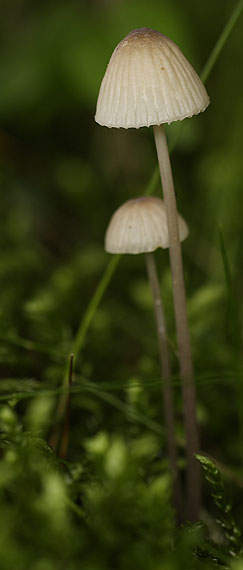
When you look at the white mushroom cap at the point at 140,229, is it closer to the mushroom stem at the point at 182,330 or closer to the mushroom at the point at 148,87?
the mushroom stem at the point at 182,330

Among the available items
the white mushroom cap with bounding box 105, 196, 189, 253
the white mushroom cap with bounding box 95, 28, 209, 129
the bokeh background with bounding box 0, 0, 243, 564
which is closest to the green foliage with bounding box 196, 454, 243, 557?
the bokeh background with bounding box 0, 0, 243, 564

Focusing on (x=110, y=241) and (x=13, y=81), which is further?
(x=13, y=81)

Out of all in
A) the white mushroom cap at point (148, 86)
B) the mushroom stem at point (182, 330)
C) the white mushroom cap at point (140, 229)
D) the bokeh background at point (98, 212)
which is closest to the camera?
the white mushroom cap at point (148, 86)

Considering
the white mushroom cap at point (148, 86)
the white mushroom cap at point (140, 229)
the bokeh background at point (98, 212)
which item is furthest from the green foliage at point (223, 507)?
the white mushroom cap at point (148, 86)

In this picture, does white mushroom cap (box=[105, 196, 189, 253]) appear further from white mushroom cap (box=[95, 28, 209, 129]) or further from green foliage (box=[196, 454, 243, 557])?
green foliage (box=[196, 454, 243, 557])

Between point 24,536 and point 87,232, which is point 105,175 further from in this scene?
point 24,536

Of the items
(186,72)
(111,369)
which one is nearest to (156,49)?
(186,72)
